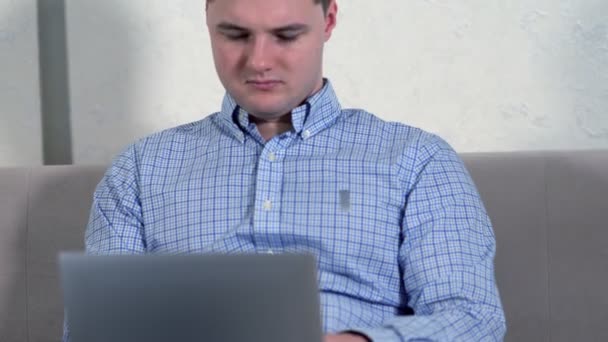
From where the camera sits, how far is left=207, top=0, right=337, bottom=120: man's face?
1.22 m

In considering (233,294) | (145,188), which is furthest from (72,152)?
(233,294)

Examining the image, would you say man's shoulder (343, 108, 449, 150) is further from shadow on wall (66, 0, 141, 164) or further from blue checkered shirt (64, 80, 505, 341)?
shadow on wall (66, 0, 141, 164)

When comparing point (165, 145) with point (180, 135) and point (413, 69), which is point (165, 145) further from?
point (413, 69)

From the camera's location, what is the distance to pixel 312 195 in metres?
1.26

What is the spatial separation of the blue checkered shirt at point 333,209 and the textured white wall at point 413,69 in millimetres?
346

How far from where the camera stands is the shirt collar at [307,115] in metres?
1.31

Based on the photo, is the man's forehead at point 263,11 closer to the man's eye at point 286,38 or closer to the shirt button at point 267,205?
the man's eye at point 286,38

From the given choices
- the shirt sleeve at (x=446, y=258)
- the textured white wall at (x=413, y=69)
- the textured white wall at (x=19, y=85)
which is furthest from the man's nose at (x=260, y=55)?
the textured white wall at (x=19, y=85)

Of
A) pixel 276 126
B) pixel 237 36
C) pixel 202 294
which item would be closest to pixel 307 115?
pixel 276 126

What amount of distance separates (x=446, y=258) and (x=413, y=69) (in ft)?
1.89

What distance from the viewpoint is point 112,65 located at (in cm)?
182

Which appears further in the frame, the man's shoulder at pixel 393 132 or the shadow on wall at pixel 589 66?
the shadow on wall at pixel 589 66

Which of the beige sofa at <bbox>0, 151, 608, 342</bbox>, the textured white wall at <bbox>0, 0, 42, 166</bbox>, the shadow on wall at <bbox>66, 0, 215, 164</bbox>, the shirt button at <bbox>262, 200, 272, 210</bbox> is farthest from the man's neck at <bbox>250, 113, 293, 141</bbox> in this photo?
the textured white wall at <bbox>0, 0, 42, 166</bbox>

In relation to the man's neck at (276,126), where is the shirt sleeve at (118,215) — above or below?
below
